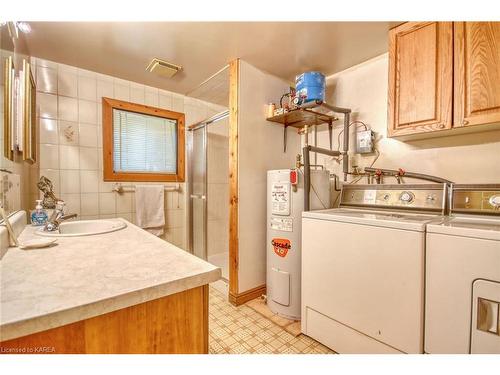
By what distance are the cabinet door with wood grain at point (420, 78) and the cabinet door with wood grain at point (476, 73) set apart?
0.04 meters

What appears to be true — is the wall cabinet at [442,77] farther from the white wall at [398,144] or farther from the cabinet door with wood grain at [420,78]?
the white wall at [398,144]

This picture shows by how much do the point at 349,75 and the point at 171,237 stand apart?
2.58m

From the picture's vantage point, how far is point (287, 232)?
1743 millimetres

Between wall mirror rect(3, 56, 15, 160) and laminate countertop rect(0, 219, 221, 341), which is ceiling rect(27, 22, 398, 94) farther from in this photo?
laminate countertop rect(0, 219, 221, 341)

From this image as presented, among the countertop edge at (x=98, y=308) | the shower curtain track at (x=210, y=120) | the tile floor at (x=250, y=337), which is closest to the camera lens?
the countertop edge at (x=98, y=308)

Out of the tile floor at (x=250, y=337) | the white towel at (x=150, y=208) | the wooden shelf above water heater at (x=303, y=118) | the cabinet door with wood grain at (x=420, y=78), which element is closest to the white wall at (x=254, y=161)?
the wooden shelf above water heater at (x=303, y=118)

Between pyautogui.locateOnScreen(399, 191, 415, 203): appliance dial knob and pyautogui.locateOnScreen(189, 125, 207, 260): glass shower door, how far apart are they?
1893 mm

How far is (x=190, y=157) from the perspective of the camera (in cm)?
286

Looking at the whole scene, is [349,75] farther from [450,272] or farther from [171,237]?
[171,237]

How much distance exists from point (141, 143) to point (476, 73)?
2.76 meters

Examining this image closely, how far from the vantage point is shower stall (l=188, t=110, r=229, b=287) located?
2.67 meters

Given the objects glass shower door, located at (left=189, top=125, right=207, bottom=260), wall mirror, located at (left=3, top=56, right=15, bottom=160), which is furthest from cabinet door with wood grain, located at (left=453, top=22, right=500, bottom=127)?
wall mirror, located at (left=3, top=56, right=15, bottom=160)

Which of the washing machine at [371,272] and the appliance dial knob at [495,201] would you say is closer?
the washing machine at [371,272]

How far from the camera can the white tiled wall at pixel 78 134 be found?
2.02 meters
